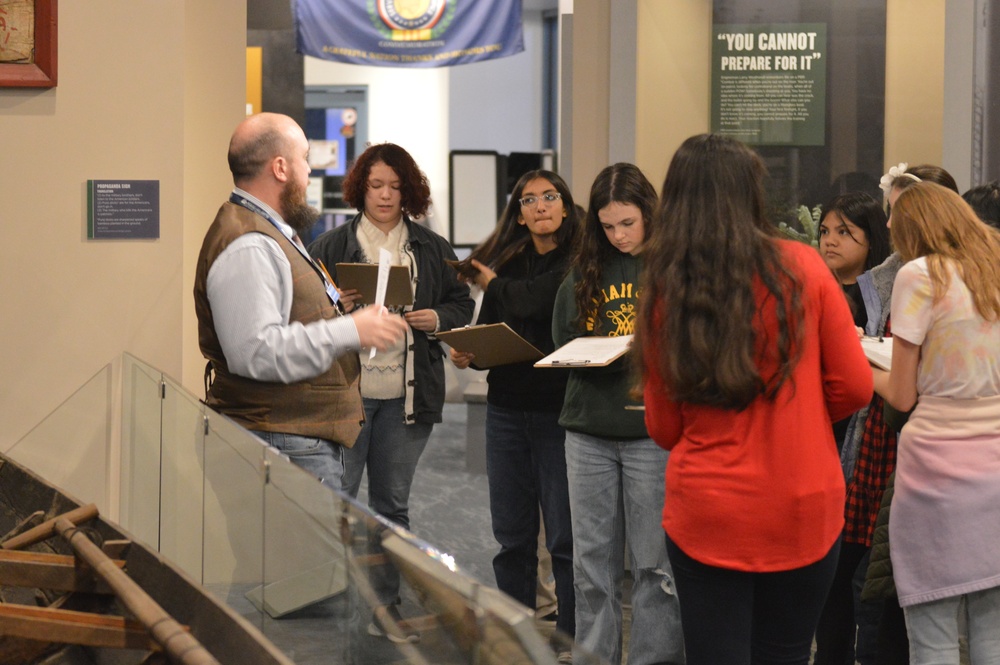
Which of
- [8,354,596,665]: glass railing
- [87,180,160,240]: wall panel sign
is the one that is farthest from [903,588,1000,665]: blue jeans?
[87,180,160,240]: wall panel sign

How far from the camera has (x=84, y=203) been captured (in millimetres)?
3523

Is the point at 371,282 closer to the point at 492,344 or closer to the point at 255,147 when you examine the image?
the point at 492,344

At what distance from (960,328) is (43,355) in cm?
282

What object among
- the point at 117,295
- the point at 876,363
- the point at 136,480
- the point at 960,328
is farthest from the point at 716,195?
the point at 117,295

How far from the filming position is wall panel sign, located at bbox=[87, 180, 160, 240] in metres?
3.51

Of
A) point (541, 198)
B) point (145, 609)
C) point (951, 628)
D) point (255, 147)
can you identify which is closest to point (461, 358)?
point (541, 198)

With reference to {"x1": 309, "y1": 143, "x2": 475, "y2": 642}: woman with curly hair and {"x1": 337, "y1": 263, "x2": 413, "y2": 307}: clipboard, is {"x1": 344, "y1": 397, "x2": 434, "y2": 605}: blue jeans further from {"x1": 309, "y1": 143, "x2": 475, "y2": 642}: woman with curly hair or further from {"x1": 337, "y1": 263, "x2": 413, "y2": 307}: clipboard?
{"x1": 337, "y1": 263, "x2": 413, "y2": 307}: clipboard

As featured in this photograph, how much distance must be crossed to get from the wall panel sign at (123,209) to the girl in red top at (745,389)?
2124 mm

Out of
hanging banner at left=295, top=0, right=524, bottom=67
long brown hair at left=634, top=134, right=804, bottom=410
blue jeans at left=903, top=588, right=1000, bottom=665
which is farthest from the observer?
hanging banner at left=295, top=0, right=524, bottom=67

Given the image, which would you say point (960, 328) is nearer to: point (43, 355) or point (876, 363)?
point (876, 363)

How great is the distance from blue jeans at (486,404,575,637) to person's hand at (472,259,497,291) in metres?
0.41

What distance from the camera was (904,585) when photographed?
2.47 m

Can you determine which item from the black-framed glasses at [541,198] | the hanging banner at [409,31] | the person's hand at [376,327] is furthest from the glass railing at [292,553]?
the hanging banner at [409,31]

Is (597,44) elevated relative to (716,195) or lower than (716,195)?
elevated
